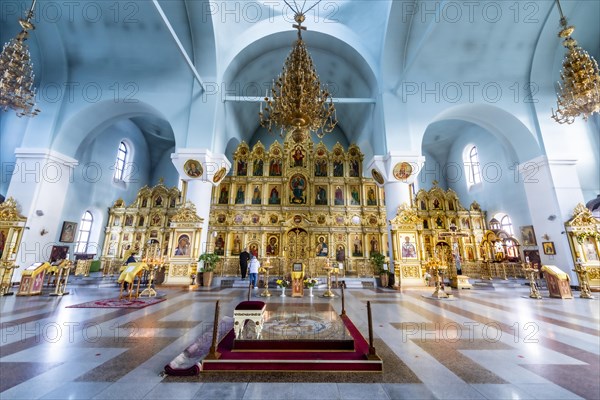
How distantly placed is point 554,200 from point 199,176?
487 inches

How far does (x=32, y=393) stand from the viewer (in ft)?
5.78

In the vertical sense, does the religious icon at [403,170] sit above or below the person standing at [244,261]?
above

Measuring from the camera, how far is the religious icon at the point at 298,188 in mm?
13541

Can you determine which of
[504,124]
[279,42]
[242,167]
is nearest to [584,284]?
[504,124]

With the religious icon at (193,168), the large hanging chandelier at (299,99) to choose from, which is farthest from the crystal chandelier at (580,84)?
the religious icon at (193,168)

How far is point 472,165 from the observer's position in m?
15.9

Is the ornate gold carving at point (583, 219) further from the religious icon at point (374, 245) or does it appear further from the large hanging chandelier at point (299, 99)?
the large hanging chandelier at point (299, 99)

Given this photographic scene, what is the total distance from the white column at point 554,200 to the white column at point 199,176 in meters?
11.7

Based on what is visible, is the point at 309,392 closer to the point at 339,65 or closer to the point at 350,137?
the point at 339,65

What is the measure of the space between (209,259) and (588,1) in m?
14.9

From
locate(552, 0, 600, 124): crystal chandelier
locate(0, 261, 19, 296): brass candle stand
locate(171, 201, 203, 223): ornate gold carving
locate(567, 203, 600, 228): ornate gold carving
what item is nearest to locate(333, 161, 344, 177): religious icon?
locate(171, 201, 203, 223): ornate gold carving

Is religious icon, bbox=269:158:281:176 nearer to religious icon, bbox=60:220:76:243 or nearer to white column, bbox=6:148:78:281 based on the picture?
white column, bbox=6:148:78:281

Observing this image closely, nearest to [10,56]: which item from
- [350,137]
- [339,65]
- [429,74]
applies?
[339,65]

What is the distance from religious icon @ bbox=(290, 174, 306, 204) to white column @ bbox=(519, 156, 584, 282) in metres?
9.49
